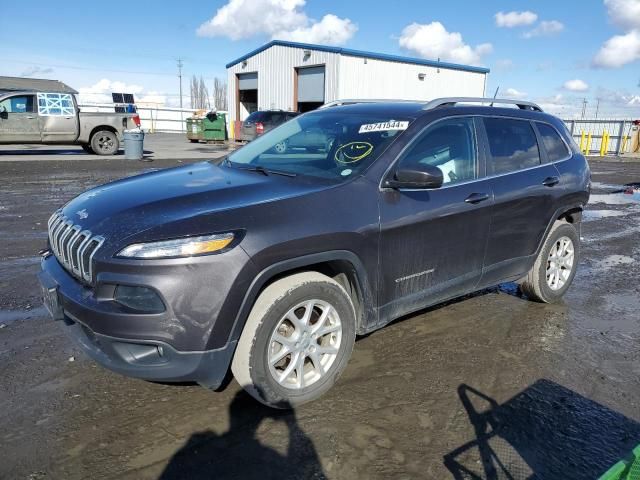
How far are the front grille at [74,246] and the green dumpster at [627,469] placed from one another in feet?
8.02

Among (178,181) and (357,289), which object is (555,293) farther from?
(178,181)

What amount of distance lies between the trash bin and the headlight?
50.7ft

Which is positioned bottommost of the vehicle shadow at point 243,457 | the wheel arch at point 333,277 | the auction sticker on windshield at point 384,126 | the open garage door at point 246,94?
the vehicle shadow at point 243,457

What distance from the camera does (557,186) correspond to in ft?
15.2

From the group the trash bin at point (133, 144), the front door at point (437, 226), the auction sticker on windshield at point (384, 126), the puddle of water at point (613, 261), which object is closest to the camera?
the front door at point (437, 226)

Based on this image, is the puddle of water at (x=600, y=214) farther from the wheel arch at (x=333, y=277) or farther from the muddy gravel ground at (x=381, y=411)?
the wheel arch at (x=333, y=277)

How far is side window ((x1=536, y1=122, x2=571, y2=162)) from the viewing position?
4742 mm

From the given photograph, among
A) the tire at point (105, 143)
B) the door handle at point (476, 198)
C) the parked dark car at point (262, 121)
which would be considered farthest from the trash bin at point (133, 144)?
the door handle at point (476, 198)

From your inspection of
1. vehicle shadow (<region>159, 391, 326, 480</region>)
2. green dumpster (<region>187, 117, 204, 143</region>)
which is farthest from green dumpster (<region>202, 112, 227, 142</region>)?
vehicle shadow (<region>159, 391, 326, 480</region>)

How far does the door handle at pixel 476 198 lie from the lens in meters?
3.77

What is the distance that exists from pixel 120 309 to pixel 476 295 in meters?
3.73

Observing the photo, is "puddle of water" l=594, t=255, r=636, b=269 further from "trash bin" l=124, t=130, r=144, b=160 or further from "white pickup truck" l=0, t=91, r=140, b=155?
"white pickup truck" l=0, t=91, r=140, b=155

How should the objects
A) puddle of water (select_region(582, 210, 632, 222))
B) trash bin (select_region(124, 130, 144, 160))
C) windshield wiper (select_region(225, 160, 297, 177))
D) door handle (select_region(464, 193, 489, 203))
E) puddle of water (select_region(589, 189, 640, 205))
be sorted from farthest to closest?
trash bin (select_region(124, 130, 144, 160)), puddle of water (select_region(589, 189, 640, 205)), puddle of water (select_region(582, 210, 632, 222)), door handle (select_region(464, 193, 489, 203)), windshield wiper (select_region(225, 160, 297, 177))

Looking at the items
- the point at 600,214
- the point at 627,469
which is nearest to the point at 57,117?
the point at 600,214
